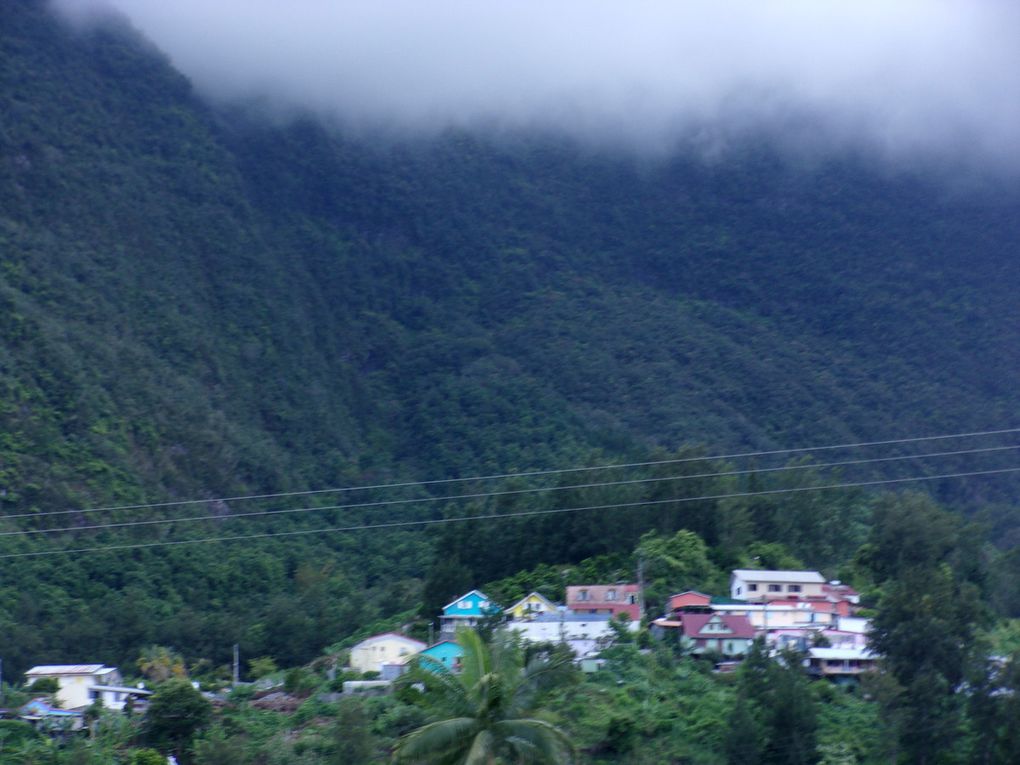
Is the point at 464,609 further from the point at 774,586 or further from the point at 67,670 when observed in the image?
the point at 67,670

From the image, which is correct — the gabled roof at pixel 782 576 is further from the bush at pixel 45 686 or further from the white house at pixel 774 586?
the bush at pixel 45 686

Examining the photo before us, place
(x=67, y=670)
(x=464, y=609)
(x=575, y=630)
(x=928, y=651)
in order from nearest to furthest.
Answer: (x=928, y=651) → (x=575, y=630) → (x=67, y=670) → (x=464, y=609)

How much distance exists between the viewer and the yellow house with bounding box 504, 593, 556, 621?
36844mm

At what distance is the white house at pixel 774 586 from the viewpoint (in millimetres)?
38750

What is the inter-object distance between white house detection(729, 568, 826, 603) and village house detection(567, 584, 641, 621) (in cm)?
312

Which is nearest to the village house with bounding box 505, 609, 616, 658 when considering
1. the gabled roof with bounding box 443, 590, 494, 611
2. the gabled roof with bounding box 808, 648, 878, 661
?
the gabled roof with bounding box 443, 590, 494, 611

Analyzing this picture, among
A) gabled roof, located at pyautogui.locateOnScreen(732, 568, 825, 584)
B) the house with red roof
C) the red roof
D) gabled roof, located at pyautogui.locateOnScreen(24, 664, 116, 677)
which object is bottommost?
gabled roof, located at pyautogui.locateOnScreen(24, 664, 116, 677)

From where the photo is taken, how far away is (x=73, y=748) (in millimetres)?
29219

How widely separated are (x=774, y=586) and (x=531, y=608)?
23.5ft

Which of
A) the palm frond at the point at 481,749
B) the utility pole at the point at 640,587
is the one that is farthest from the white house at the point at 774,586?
the palm frond at the point at 481,749

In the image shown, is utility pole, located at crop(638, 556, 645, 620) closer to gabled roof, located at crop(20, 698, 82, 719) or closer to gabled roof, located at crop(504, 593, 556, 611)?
gabled roof, located at crop(504, 593, 556, 611)

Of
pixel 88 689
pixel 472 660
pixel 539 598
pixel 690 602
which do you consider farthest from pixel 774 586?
pixel 472 660

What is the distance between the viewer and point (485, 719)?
19.0 metres

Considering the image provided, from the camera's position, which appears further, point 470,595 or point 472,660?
point 470,595
